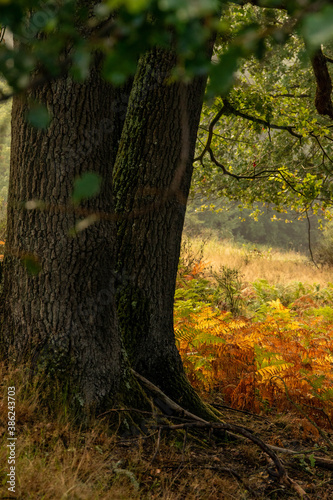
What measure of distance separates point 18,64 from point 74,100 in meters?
1.53

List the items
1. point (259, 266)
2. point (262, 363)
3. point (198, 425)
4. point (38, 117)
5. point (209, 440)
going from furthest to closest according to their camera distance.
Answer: point (259, 266), point (262, 363), point (209, 440), point (198, 425), point (38, 117)

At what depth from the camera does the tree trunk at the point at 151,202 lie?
116 inches

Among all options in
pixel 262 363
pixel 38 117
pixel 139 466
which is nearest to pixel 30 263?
pixel 139 466

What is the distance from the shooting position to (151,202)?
298 cm

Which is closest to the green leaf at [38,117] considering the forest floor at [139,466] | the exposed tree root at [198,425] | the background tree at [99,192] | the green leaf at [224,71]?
the background tree at [99,192]

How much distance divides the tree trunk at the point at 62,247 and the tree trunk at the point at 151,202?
1.48 feet

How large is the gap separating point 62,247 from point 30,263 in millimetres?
198

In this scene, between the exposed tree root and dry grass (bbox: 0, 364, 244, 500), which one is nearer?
dry grass (bbox: 0, 364, 244, 500)

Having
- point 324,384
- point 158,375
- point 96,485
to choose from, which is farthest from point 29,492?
point 324,384

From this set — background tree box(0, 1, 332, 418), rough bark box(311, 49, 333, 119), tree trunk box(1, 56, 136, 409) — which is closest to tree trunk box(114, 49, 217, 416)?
background tree box(0, 1, 332, 418)

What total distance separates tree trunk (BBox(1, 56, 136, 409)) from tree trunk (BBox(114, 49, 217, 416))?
452 mm

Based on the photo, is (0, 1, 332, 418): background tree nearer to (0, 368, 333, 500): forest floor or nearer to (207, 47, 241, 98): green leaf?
(207, 47, 241, 98): green leaf

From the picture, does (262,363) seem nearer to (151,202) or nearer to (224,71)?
(151,202)

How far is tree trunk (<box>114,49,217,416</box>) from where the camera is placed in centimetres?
Result: 296
